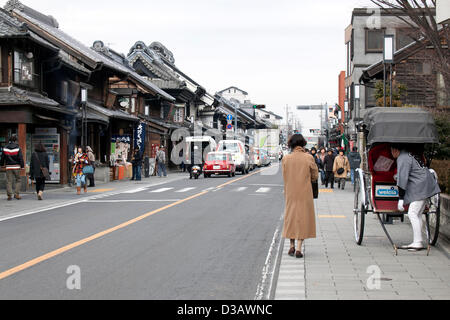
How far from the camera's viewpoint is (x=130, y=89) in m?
38.2

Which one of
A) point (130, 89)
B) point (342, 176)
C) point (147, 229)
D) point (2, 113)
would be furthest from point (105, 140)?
point (147, 229)

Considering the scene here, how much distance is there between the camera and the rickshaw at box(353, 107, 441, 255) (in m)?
9.51

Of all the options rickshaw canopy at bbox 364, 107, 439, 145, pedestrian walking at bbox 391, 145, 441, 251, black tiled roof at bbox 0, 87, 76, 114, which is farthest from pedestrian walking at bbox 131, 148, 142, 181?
pedestrian walking at bbox 391, 145, 441, 251

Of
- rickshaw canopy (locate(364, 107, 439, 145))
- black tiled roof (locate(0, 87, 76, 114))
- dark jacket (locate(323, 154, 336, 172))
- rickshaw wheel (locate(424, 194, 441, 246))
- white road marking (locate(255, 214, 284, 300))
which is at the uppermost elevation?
black tiled roof (locate(0, 87, 76, 114))

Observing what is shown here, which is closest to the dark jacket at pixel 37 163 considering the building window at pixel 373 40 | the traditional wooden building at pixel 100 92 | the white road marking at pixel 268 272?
the traditional wooden building at pixel 100 92

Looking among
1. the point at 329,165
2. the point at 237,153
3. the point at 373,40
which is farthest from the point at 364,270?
the point at 373,40

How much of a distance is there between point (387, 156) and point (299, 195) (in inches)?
102

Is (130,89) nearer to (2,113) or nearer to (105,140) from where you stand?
(105,140)

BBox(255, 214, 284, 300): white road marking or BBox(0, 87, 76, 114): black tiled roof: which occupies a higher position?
BBox(0, 87, 76, 114): black tiled roof

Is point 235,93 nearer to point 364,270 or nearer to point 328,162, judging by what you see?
point 328,162

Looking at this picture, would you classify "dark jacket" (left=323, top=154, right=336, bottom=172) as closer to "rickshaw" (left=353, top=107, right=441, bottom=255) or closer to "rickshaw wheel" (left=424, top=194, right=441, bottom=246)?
"rickshaw" (left=353, top=107, right=441, bottom=255)

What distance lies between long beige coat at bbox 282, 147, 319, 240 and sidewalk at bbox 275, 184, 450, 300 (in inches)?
16.3

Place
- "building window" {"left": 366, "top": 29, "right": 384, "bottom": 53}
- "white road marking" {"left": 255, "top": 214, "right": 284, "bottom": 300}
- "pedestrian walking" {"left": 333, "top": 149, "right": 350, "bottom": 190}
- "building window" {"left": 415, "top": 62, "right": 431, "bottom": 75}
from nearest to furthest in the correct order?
"white road marking" {"left": 255, "top": 214, "right": 284, "bottom": 300}
"pedestrian walking" {"left": 333, "top": 149, "right": 350, "bottom": 190}
"building window" {"left": 415, "top": 62, "right": 431, "bottom": 75}
"building window" {"left": 366, "top": 29, "right": 384, "bottom": 53}

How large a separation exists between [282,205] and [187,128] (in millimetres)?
36656
